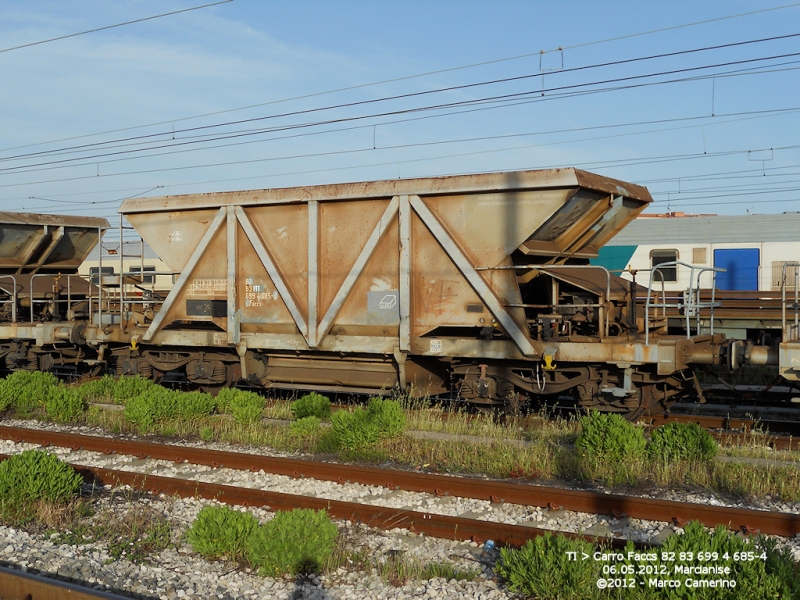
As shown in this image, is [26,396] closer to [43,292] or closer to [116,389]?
[116,389]

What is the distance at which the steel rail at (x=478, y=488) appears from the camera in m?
6.52

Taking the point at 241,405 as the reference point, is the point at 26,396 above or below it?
below

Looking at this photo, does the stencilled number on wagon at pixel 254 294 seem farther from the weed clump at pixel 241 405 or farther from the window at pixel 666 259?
the window at pixel 666 259

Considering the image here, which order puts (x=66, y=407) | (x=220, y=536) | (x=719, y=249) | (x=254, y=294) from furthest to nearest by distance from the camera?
(x=719, y=249) → (x=254, y=294) → (x=66, y=407) → (x=220, y=536)

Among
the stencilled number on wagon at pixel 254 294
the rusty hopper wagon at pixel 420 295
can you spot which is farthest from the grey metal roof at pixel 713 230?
the stencilled number on wagon at pixel 254 294

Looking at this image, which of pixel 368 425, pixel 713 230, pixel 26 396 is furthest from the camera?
pixel 713 230

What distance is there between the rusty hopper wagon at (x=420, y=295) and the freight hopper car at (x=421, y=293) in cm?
2

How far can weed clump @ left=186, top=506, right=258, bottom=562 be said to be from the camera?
607 centimetres

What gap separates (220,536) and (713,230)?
1792cm

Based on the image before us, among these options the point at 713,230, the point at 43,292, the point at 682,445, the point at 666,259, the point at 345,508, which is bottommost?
the point at 345,508

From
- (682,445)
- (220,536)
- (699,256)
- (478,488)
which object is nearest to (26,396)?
(220,536)

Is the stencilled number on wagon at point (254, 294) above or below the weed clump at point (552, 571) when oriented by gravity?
above

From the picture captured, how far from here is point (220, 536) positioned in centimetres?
611

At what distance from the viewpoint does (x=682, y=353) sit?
10.2 meters
